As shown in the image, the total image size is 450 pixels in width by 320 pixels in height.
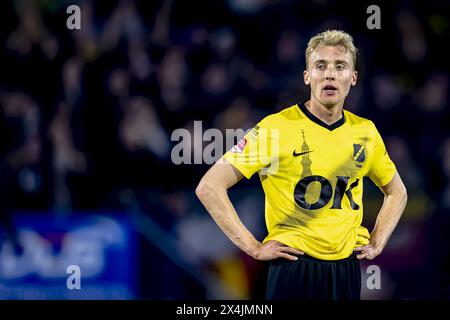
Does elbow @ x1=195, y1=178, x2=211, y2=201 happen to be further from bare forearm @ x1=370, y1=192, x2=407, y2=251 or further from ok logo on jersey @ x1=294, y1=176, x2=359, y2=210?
bare forearm @ x1=370, y1=192, x2=407, y2=251

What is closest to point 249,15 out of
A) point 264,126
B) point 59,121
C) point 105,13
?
point 105,13

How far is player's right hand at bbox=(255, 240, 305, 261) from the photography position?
3.86 metres

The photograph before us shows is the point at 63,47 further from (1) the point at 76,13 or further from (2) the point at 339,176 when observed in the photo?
(2) the point at 339,176

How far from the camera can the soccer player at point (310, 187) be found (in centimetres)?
388

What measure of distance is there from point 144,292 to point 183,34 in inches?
86.4

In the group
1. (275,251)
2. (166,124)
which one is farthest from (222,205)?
(166,124)

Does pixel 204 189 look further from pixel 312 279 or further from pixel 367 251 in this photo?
pixel 367 251

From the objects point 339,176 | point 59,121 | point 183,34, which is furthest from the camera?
point 183,34

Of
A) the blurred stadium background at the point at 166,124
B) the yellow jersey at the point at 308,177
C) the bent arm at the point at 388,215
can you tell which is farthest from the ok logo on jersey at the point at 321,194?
the blurred stadium background at the point at 166,124

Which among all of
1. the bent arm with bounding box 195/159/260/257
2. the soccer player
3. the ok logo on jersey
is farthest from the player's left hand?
the bent arm with bounding box 195/159/260/257

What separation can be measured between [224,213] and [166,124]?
92.2 inches

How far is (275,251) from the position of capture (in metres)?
3.87

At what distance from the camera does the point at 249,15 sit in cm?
677

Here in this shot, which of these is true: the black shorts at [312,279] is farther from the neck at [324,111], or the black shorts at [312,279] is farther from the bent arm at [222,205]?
the neck at [324,111]
